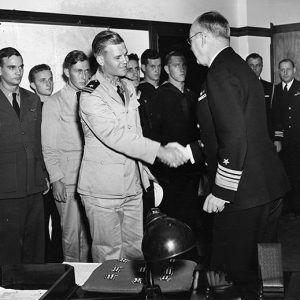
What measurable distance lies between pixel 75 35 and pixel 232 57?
10.8 feet

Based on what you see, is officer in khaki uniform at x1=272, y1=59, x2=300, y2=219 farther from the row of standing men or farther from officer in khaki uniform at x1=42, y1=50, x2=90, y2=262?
the row of standing men

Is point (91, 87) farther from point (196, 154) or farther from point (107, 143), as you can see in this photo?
point (196, 154)

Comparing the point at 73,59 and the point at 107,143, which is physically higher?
the point at 73,59

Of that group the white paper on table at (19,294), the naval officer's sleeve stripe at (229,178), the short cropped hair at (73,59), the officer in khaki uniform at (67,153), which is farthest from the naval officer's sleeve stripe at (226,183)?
the short cropped hair at (73,59)

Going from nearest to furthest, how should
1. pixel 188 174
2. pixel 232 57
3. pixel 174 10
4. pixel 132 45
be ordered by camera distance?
pixel 232 57 < pixel 188 174 < pixel 132 45 < pixel 174 10

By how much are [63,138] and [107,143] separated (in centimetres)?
125

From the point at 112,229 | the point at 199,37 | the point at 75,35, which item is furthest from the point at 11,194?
the point at 75,35

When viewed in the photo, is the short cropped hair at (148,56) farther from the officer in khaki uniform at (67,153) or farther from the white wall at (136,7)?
the officer in khaki uniform at (67,153)

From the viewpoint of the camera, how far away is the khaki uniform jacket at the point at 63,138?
13.1 feet

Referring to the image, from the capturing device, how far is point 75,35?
545cm

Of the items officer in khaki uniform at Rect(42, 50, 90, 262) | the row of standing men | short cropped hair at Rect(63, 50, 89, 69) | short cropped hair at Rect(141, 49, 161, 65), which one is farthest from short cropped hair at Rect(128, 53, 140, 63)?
the row of standing men

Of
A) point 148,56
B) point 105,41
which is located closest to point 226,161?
point 105,41

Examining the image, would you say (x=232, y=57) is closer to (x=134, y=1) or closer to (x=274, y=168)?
(x=274, y=168)

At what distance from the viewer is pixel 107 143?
2.91 metres
